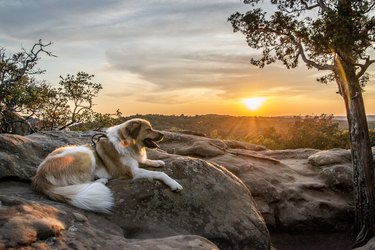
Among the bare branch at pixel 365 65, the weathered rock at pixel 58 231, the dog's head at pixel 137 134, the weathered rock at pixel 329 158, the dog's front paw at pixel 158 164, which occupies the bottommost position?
the weathered rock at pixel 329 158

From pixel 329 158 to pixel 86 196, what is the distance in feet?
44.1

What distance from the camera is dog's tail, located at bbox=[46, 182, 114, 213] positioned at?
6.23 m

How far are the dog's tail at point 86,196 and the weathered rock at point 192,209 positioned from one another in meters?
0.28

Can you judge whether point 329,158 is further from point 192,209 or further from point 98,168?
point 98,168

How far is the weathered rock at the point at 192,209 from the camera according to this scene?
6.81 m

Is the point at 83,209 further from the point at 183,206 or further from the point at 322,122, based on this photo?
the point at 322,122

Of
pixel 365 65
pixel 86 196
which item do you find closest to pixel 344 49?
pixel 365 65

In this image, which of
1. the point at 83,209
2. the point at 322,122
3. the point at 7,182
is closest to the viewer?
the point at 83,209

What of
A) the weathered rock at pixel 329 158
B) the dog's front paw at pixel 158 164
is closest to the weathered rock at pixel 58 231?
the dog's front paw at pixel 158 164

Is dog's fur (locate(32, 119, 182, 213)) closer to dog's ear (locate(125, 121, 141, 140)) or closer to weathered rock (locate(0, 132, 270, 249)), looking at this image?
dog's ear (locate(125, 121, 141, 140))

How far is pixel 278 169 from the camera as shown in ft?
53.8

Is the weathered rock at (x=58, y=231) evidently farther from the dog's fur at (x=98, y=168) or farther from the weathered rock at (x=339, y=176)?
the weathered rock at (x=339, y=176)

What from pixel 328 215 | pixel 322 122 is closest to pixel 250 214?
pixel 328 215

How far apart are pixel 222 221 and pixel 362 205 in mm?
9288
